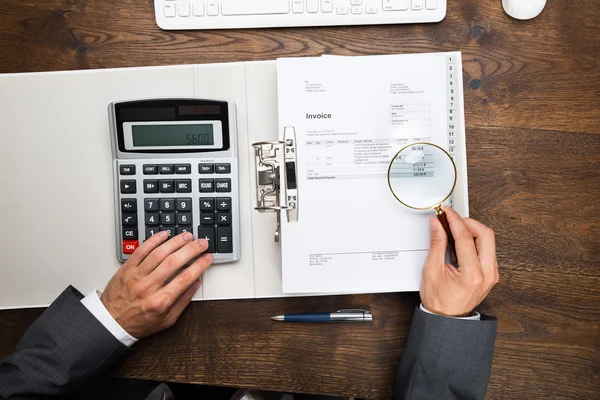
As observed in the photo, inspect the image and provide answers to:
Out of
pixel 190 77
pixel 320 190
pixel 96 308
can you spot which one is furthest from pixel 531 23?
pixel 96 308

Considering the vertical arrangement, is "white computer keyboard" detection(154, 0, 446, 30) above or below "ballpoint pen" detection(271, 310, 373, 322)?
above

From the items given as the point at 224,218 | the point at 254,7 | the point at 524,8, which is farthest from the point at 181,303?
the point at 524,8

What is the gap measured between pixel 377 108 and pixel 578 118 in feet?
1.16

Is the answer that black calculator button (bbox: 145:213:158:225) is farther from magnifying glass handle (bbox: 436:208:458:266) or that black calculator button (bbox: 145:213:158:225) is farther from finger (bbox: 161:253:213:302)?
magnifying glass handle (bbox: 436:208:458:266)

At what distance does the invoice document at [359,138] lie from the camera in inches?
28.7

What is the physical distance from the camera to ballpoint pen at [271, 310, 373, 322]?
0.76m

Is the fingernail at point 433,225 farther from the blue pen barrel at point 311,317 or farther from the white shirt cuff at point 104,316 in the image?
the white shirt cuff at point 104,316

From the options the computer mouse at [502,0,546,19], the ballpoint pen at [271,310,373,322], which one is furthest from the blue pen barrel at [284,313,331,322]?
the computer mouse at [502,0,546,19]

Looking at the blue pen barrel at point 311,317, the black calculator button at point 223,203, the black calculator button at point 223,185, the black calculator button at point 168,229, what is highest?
the black calculator button at point 223,185

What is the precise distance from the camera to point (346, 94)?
28.7 inches

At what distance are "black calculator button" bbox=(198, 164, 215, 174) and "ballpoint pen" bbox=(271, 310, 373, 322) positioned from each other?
10.9 inches

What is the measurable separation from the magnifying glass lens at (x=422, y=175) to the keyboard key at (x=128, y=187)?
1.37ft

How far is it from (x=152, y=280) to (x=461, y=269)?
1.60ft

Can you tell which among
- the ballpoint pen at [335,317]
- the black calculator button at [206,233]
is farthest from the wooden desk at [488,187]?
the black calculator button at [206,233]
